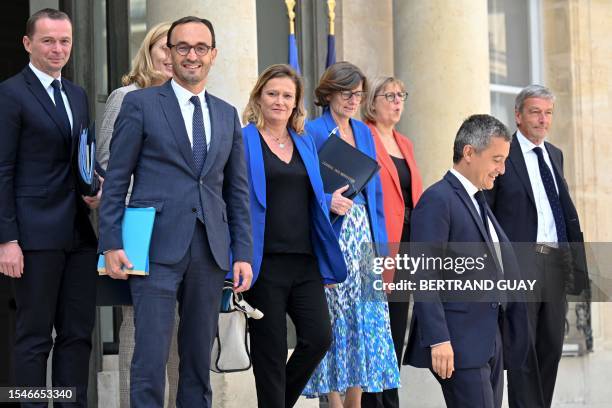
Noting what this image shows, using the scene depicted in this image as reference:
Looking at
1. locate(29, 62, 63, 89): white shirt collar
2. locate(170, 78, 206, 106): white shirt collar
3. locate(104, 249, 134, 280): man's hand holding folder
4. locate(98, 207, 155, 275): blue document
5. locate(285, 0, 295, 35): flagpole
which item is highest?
locate(285, 0, 295, 35): flagpole

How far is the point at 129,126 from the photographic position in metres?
5.38

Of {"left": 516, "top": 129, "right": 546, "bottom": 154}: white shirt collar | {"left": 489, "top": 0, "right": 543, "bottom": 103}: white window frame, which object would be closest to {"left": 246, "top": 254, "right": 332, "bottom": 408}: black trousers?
{"left": 516, "top": 129, "right": 546, "bottom": 154}: white shirt collar

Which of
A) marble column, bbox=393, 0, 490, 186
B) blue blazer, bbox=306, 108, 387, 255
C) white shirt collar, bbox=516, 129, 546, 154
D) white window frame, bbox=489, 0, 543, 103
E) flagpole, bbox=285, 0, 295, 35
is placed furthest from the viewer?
white window frame, bbox=489, 0, 543, 103

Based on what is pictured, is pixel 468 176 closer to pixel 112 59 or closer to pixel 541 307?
pixel 541 307

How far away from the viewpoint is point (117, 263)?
521 cm

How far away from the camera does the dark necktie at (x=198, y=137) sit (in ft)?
17.9

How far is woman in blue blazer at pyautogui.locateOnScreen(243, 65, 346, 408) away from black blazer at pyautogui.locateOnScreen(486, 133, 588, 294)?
138 cm

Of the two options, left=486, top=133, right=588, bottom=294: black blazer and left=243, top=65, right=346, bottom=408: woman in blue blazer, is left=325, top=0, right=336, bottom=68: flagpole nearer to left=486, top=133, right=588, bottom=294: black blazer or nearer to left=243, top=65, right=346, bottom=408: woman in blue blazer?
left=486, top=133, right=588, bottom=294: black blazer

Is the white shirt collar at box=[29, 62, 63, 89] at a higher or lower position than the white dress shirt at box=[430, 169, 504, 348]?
higher

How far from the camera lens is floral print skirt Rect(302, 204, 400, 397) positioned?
6.86 m

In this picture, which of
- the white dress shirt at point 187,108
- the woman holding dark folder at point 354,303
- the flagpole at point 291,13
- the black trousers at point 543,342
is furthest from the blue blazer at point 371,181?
the flagpole at point 291,13

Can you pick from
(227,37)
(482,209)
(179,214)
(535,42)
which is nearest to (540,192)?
(482,209)

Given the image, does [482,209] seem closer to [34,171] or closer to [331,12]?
[34,171]

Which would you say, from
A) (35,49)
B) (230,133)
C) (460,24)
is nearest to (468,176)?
(230,133)
